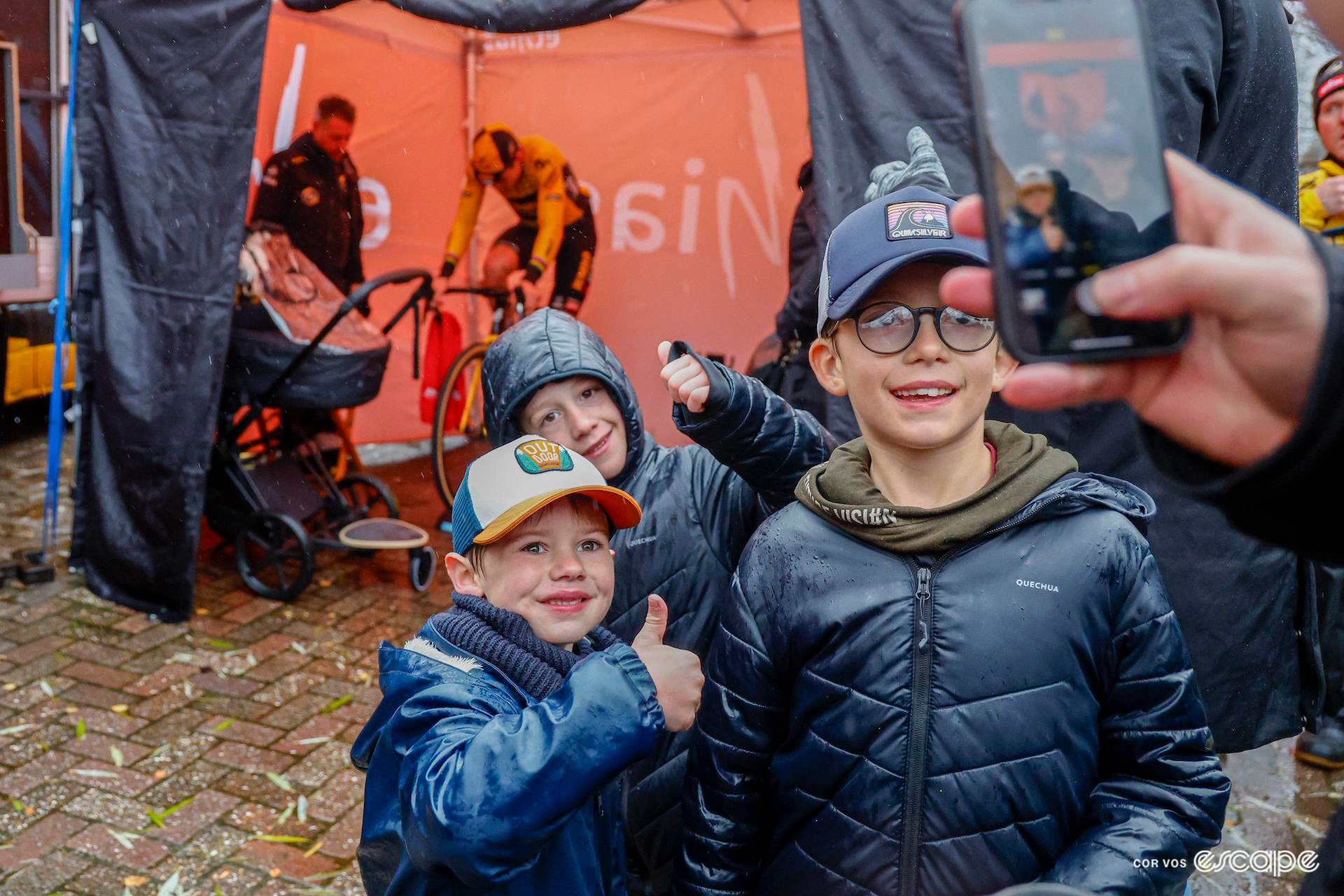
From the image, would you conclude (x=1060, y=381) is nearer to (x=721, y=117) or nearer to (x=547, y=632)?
(x=547, y=632)

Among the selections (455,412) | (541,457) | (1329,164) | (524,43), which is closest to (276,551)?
(455,412)

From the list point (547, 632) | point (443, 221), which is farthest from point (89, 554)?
point (547, 632)

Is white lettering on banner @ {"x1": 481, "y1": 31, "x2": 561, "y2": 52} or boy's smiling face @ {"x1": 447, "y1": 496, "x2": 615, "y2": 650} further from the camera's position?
white lettering on banner @ {"x1": 481, "y1": 31, "x2": 561, "y2": 52}

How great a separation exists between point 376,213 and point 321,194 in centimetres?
139

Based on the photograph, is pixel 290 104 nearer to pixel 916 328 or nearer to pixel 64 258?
pixel 64 258

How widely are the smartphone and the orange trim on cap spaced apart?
996mm

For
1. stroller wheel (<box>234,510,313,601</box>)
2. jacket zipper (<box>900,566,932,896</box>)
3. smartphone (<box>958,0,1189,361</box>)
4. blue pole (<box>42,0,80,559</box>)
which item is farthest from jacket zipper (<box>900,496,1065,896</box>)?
blue pole (<box>42,0,80,559</box>)

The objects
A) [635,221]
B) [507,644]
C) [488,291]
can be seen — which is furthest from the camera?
[635,221]

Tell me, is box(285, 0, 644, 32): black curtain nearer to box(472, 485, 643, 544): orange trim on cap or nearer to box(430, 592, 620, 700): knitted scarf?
box(472, 485, 643, 544): orange trim on cap

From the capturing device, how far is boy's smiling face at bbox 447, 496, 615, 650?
1.70m

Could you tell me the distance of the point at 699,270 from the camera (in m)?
8.20

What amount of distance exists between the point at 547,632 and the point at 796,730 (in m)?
0.44

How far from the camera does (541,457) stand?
1.79 m

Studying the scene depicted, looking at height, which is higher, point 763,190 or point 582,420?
point 763,190
